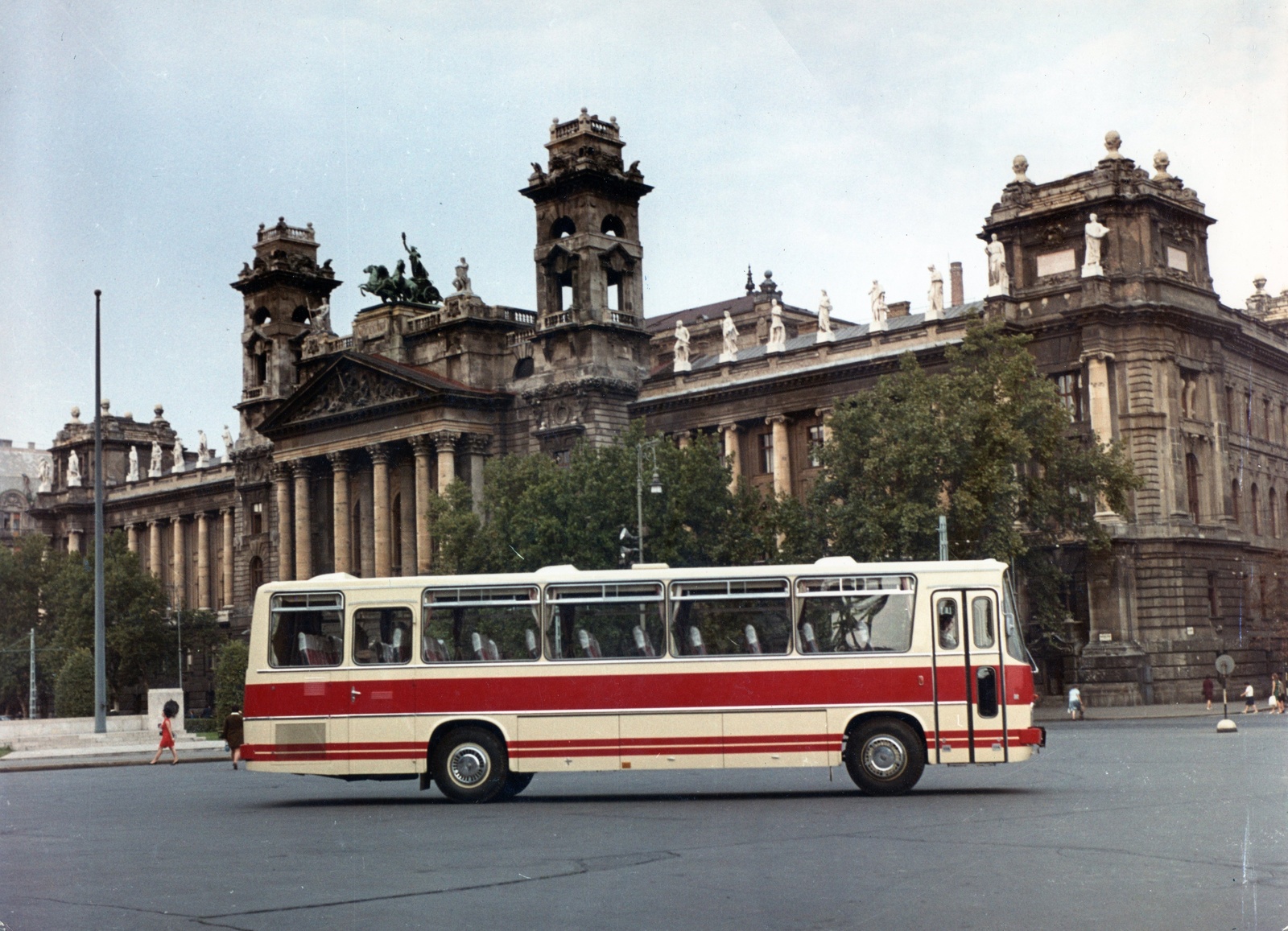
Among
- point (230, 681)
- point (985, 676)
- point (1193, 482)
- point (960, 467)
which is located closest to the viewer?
point (985, 676)

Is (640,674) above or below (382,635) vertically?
below

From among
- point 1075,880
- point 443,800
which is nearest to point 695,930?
point 1075,880

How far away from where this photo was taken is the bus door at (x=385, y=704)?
23.1 metres

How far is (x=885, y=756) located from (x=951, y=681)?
4.55 feet

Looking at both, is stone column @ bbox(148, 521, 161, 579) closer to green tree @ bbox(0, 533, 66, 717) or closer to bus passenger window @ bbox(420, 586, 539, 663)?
green tree @ bbox(0, 533, 66, 717)

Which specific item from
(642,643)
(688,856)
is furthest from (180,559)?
(688,856)

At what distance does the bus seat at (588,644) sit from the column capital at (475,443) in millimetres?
54928

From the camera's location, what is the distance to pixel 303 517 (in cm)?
8719

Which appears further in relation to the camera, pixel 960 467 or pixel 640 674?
pixel 960 467

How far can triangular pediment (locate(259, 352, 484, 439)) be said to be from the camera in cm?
7806

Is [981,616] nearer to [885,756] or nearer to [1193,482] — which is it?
[885,756]

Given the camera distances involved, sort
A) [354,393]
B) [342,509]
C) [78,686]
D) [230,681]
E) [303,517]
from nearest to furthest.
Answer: [230,681] < [78,686] < [354,393] < [342,509] < [303,517]

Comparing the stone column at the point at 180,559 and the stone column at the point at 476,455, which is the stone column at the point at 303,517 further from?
the stone column at the point at 180,559

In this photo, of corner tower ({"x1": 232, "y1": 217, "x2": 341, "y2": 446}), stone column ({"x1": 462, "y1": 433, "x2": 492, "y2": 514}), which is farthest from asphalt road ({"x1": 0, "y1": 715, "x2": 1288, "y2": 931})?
corner tower ({"x1": 232, "y1": 217, "x2": 341, "y2": 446})
